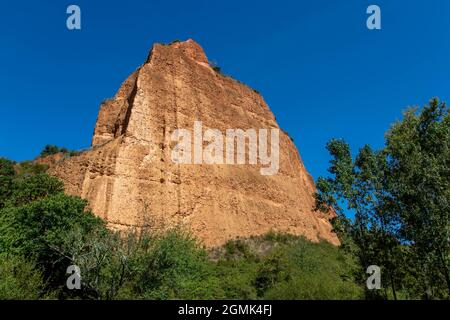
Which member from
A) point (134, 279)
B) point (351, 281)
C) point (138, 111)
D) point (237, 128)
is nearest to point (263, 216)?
point (237, 128)

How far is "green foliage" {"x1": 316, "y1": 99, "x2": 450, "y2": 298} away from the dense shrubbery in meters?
2.10

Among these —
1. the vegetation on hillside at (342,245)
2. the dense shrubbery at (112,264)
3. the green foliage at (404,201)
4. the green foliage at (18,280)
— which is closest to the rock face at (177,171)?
the dense shrubbery at (112,264)

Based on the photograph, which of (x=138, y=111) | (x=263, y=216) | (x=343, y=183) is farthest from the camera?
(x=263, y=216)

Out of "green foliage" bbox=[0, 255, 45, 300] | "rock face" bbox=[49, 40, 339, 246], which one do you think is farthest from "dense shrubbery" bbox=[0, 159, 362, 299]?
"rock face" bbox=[49, 40, 339, 246]

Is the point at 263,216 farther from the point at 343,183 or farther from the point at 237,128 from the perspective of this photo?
the point at 343,183

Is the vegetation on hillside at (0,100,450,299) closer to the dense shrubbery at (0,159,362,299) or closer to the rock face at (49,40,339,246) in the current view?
the dense shrubbery at (0,159,362,299)

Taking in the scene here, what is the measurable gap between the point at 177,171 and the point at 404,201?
637 inches

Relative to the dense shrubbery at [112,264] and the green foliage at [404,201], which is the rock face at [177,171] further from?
the green foliage at [404,201]

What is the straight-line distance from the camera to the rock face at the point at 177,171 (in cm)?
2566

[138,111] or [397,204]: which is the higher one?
[138,111]

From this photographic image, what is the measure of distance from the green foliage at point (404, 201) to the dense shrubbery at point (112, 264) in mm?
2100

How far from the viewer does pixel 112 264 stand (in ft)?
57.0
